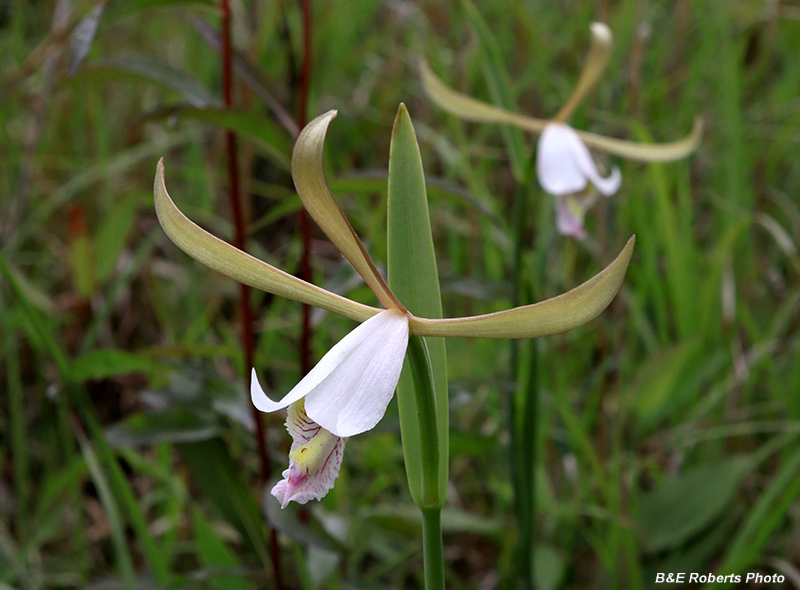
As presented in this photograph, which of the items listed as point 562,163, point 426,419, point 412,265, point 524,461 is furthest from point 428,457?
point 562,163

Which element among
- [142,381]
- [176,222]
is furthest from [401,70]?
[176,222]

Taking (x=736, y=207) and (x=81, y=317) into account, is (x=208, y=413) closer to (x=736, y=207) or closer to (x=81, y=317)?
(x=81, y=317)

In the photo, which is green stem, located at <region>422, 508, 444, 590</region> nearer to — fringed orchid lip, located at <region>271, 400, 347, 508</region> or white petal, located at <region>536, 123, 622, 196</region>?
fringed orchid lip, located at <region>271, 400, 347, 508</region>

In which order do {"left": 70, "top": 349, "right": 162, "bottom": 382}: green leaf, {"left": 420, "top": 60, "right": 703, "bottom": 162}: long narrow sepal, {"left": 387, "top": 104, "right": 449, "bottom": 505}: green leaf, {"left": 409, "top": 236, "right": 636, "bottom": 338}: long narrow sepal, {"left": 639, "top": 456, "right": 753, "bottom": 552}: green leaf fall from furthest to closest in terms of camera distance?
{"left": 639, "top": 456, "right": 753, "bottom": 552}: green leaf, {"left": 420, "top": 60, "right": 703, "bottom": 162}: long narrow sepal, {"left": 70, "top": 349, "right": 162, "bottom": 382}: green leaf, {"left": 387, "top": 104, "right": 449, "bottom": 505}: green leaf, {"left": 409, "top": 236, "right": 636, "bottom": 338}: long narrow sepal

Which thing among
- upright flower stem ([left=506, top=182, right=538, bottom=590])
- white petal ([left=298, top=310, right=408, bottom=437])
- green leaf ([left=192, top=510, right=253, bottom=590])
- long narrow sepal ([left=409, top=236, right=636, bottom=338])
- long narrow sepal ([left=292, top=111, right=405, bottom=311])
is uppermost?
long narrow sepal ([left=292, top=111, right=405, bottom=311])

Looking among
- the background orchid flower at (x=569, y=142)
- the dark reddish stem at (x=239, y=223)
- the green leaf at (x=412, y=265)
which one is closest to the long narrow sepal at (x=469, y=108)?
the background orchid flower at (x=569, y=142)

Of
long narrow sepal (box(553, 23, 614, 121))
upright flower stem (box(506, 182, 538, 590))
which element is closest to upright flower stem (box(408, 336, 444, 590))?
upright flower stem (box(506, 182, 538, 590))

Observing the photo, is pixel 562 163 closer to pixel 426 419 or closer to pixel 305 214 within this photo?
pixel 305 214
